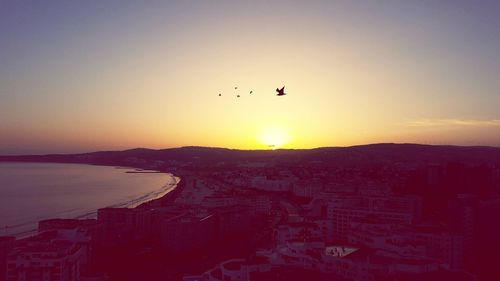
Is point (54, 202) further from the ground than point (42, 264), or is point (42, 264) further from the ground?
point (42, 264)

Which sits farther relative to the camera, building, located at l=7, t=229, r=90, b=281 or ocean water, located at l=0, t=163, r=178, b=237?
ocean water, located at l=0, t=163, r=178, b=237

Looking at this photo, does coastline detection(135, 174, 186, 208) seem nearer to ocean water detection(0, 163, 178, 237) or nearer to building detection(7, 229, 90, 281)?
ocean water detection(0, 163, 178, 237)

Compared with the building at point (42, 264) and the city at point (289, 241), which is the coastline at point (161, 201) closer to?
the city at point (289, 241)

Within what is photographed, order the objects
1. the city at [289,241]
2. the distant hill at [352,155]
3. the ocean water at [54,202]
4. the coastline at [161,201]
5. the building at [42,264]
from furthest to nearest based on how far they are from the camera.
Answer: the distant hill at [352,155] < the coastline at [161,201] < the ocean water at [54,202] < the city at [289,241] < the building at [42,264]

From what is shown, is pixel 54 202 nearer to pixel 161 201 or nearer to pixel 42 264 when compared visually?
pixel 161 201

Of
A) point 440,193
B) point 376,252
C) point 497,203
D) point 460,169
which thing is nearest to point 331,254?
point 376,252

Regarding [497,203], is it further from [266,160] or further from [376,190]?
[266,160]

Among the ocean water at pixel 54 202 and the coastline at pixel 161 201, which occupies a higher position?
the coastline at pixel 161 201

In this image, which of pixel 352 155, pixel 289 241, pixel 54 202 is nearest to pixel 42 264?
pixel 289 241

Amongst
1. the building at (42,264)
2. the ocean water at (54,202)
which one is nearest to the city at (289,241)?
the building at (42,264)

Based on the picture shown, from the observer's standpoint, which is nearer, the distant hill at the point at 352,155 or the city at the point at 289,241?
the city at the point at 289,241

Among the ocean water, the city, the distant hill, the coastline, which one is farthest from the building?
the distant hill
